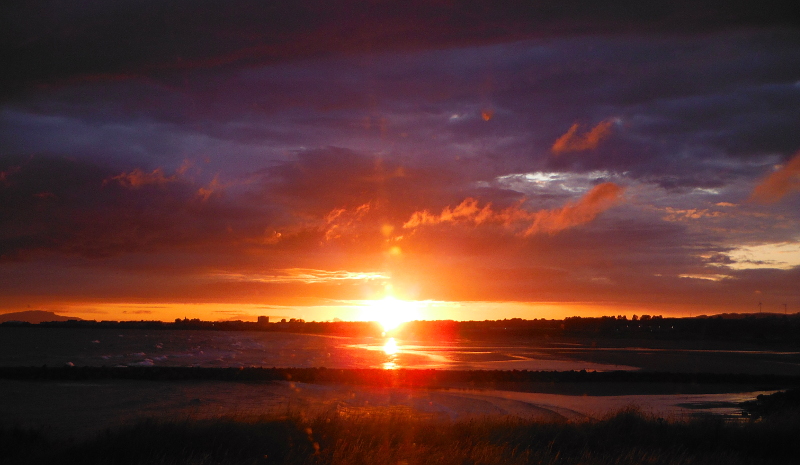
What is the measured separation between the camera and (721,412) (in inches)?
901

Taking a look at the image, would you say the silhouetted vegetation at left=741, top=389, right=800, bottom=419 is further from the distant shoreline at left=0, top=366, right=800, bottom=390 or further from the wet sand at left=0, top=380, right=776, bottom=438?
the distant shoreline at left=0, top=366, right=800, bottom=390

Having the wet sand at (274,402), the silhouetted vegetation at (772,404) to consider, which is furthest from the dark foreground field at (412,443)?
the silhouetted vegetation at (772,404)

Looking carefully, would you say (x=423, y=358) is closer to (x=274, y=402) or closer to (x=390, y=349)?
(x=390, y=349)

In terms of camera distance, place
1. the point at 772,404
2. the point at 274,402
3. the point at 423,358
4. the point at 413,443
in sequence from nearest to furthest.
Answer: the point at 413,443 < the point at 772,404 < the point at 274,402 < the point at 423,358

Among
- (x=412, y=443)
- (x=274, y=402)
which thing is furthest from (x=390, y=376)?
(x=412, y=443)

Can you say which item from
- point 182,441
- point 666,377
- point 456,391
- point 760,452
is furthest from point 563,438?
point 666,377

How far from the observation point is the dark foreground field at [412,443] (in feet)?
35.9

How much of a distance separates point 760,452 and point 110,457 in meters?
13.8

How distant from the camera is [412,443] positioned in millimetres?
12391

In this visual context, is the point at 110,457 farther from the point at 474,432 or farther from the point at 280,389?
the point at 280,389

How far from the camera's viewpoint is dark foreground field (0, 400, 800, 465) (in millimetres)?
10938

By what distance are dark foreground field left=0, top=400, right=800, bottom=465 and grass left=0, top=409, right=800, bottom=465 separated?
0.02 meters

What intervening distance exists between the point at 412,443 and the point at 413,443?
86 mm

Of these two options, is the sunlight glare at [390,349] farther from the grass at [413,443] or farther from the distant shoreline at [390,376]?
the grass at [413,443]
